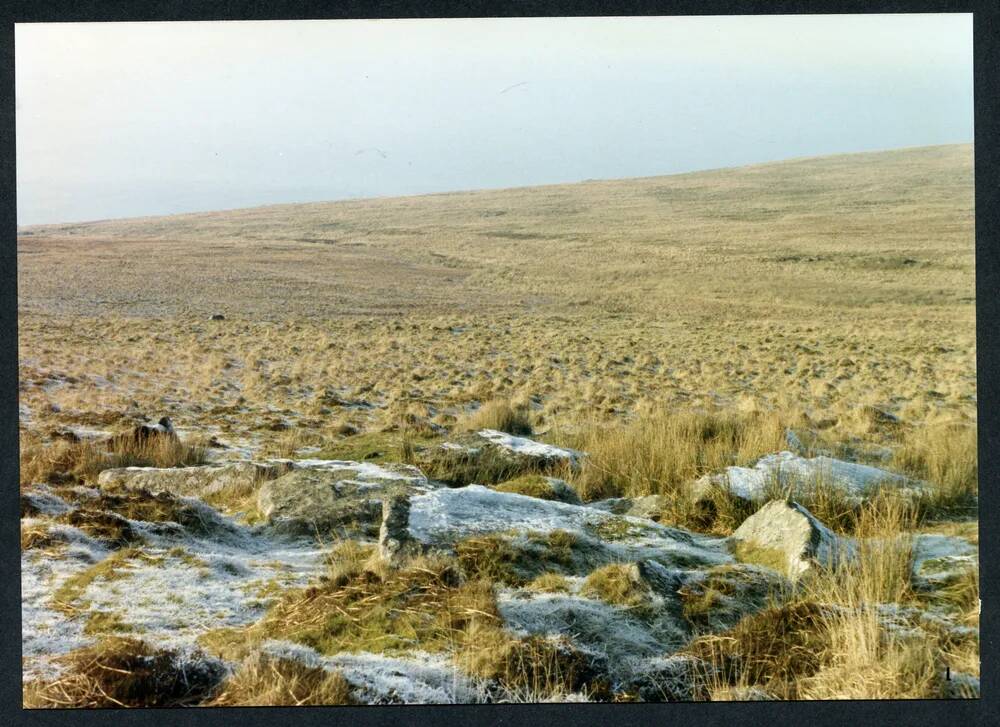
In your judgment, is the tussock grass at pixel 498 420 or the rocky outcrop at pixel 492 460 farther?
the tussock grass at pixel 498 420

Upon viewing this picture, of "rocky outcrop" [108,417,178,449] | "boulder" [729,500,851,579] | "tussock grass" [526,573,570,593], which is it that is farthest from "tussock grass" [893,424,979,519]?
"rocky outcrop" [108,417,178,449]

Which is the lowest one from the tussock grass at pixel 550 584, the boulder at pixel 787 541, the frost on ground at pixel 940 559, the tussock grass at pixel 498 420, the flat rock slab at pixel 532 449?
the frost on ground at pixel 940 559

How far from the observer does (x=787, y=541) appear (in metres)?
5.44

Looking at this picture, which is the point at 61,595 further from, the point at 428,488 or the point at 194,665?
the point at 428,488

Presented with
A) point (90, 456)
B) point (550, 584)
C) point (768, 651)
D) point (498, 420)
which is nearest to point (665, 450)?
point (550, 584)

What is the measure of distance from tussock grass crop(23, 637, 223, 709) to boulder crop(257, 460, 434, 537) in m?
1.35

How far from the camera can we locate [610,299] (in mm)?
19031

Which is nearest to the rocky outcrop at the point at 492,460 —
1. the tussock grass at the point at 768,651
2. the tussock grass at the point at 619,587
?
the tussock grass at the point at 619,587

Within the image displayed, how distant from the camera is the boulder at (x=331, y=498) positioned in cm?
600

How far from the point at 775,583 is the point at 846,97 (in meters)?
8.53

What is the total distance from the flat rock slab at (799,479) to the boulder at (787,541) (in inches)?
18.7

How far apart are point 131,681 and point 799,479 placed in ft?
14.1

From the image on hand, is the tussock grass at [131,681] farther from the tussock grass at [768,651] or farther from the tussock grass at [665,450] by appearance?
the tussock grass at [665,450]

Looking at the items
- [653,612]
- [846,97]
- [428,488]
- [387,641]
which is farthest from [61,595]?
[846,97]
